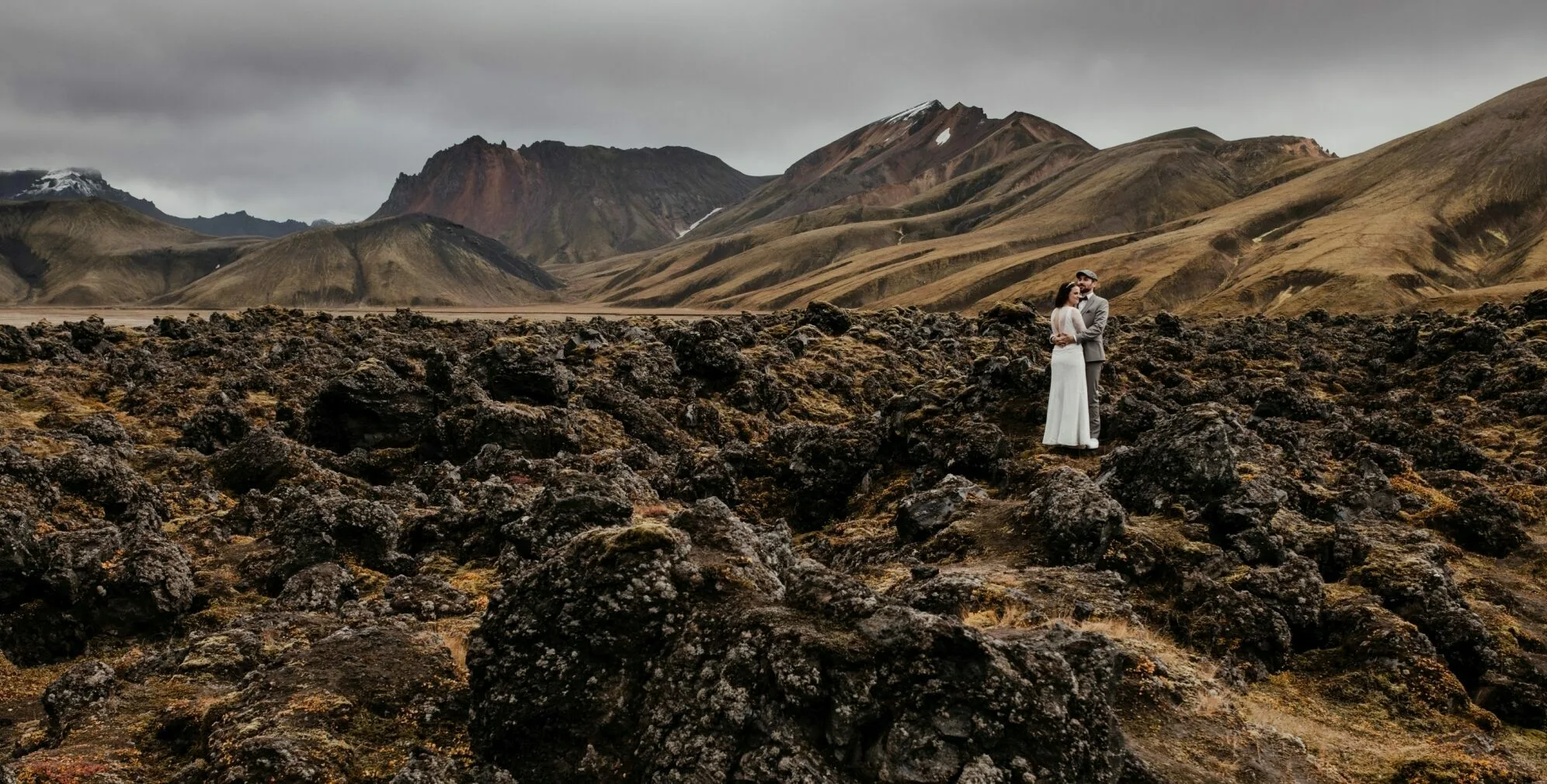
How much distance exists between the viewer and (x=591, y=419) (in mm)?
30578

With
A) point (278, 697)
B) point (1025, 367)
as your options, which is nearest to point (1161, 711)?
point (278, 697)

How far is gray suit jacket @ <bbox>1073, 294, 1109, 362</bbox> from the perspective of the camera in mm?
20875

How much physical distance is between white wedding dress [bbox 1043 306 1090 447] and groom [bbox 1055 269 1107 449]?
25 cm

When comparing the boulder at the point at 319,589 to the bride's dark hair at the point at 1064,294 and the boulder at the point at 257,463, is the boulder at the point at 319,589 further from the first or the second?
the bride's dark hair at the point at 1064,294

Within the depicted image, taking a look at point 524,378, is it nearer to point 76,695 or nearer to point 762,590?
point 76,695

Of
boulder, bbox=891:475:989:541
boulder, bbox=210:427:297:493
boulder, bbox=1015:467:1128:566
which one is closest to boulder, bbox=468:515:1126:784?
boulder, bbox=1015:467:1128:566

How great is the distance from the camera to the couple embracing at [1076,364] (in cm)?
2044

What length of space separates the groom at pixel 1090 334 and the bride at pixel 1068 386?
0.20 meters

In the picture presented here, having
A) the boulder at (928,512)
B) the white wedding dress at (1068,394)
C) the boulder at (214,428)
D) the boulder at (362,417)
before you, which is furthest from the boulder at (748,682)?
the boulder at (214,428)

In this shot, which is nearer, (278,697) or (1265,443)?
(278,697)

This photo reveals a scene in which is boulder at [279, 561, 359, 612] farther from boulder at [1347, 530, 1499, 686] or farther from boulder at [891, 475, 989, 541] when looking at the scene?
boulder at [1347, 530, 1499, 686]

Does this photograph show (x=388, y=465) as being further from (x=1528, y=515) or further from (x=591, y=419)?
(x=1528, y=515)

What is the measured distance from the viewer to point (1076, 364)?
67.4 feet

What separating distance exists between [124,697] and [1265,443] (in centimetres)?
2729
